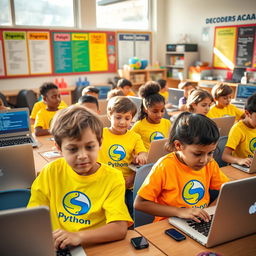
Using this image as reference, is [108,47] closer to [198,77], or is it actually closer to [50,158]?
[198,77]

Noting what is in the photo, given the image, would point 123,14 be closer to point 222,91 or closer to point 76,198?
point 222,91

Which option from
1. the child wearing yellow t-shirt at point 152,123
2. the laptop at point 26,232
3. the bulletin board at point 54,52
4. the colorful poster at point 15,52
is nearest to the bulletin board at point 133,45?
the bulletin board at point 54,52

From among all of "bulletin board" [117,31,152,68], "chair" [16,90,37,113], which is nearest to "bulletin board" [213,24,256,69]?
"bulletin board" [117,31,152,68]

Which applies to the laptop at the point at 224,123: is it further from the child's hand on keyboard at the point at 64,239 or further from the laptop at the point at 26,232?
the laptop at the point at 26,232

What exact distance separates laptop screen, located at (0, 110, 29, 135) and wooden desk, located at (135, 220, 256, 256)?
172 cm

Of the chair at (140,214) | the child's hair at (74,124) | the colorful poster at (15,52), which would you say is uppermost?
the colorful poster at (15,52)

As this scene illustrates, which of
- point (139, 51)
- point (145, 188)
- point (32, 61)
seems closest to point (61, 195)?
point (145, 188)

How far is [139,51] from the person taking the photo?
6.88 m

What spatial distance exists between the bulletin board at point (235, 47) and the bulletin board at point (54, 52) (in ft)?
6.94

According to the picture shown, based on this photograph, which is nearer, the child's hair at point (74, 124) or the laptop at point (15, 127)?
the child's hair at point (74, 124)

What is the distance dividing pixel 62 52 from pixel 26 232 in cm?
537

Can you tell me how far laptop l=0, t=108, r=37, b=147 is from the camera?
2.47 m

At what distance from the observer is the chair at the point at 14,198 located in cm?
133

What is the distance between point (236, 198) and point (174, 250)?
29 cm
